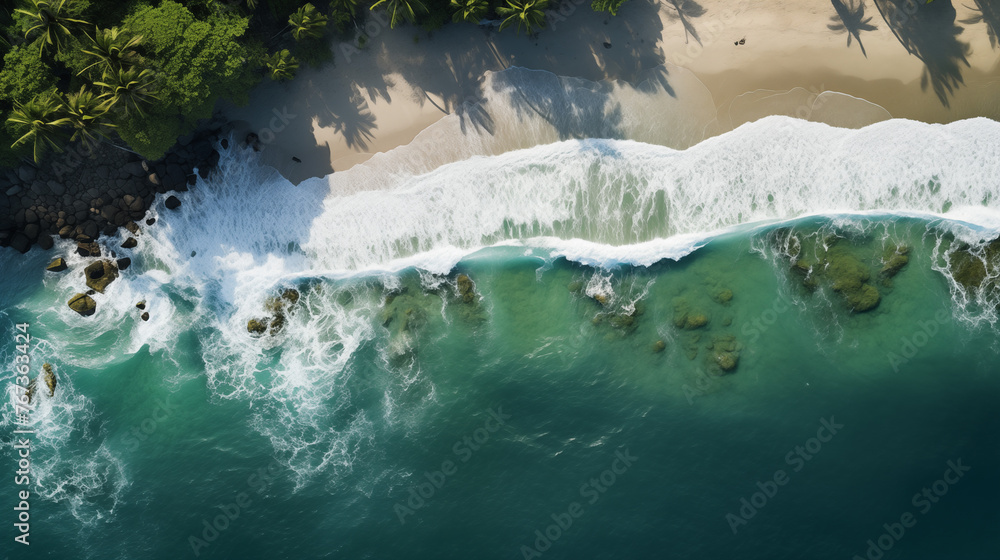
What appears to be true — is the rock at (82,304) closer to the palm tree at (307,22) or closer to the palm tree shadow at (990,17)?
the palm tree at (307,22)

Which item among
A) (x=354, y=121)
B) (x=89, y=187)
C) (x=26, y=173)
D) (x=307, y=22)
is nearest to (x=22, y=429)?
(x=89, y=187)

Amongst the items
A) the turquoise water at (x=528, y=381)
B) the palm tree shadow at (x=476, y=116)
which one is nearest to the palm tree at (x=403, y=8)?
the palm tree shadow at (x=476, y=116)

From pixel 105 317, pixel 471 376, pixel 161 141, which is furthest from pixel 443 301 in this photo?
pixel 105 317

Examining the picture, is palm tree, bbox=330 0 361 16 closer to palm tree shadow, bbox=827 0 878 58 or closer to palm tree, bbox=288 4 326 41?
palm tree, bbox=288 4 326 41

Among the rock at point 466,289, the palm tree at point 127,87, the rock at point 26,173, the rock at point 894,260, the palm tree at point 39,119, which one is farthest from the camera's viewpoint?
the rock at point 26,173

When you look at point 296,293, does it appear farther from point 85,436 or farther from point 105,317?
point 85,436
